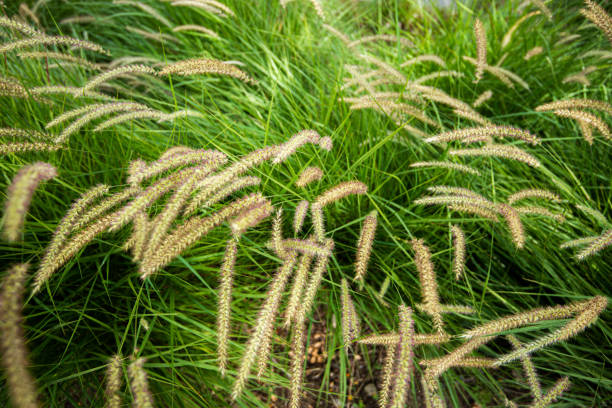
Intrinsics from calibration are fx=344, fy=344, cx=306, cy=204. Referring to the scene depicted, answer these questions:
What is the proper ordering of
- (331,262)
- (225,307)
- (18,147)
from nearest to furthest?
(225,307) < (18,147) < (331,262)

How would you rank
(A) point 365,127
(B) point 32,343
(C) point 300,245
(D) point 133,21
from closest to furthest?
(C) point 300,245, (B) point 32,343, (A) point 365,127, (D) point 133,21

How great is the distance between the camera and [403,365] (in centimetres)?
142

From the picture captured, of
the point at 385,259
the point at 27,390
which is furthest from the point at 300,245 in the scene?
the point at 27,390

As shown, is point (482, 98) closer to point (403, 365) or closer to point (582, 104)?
point (582, 104)

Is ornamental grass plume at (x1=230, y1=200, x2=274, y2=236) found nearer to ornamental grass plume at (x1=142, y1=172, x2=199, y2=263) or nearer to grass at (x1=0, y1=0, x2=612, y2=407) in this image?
ornamental grass plume at (x1=142, y1=172, x2=199, y2=263)

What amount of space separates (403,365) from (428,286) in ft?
1.37

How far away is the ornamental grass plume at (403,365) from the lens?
1.36 metres

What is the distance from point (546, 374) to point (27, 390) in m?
2.70

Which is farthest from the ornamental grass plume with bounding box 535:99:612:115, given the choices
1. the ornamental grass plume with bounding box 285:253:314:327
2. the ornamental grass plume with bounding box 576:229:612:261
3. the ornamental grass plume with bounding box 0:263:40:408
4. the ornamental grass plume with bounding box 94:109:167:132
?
the ornamental grass plume with bounding box 0:263:40:408

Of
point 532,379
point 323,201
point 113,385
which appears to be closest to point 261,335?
point 113,385

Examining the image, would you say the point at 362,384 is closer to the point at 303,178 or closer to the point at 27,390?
the point at 303,178

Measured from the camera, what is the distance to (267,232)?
7.46 feet

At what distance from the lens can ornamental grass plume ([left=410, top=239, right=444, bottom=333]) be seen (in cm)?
164

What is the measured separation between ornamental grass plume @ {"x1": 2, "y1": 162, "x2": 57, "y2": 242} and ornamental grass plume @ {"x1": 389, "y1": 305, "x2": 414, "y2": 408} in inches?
56.0
